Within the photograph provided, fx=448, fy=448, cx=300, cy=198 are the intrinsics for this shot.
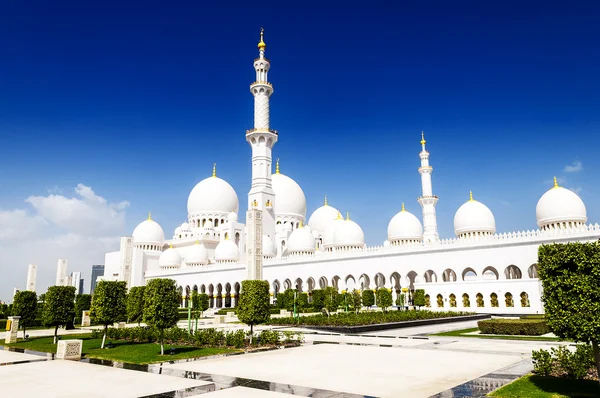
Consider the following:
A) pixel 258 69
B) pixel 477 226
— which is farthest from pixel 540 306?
pixel 258 69

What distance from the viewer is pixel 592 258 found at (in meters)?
7.16

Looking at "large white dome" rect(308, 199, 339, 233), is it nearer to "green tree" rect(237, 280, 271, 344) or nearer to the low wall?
the low wall

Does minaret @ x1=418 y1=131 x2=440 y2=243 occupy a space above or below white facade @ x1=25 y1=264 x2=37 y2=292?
above

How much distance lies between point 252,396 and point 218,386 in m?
1.16

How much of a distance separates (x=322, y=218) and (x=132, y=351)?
48.6 m

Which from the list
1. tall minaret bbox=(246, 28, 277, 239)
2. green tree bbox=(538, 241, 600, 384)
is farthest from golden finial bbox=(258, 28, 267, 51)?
green tree bbox=(538, 241, 600, 384)

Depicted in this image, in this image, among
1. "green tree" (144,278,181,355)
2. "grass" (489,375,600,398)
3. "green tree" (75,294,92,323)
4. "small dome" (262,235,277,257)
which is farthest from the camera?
"small dome" (262,235,277,257)

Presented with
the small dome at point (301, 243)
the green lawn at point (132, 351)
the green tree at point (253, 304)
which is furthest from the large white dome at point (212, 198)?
the green tree at point (253, 304)

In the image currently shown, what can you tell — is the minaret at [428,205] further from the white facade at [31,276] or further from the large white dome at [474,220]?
the white facade at [31,276]

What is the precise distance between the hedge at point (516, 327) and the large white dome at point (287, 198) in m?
39.6

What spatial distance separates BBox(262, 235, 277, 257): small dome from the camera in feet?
162

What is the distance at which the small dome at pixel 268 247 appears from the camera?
4931 centimetres

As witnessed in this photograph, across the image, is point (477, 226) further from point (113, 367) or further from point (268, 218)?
point (113, 367)

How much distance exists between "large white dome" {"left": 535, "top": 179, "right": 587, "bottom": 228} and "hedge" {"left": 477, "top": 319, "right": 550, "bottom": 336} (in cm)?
1988
